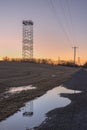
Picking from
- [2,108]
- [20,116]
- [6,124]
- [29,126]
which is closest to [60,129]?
[29,126]

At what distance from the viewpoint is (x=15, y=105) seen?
19.0 meters

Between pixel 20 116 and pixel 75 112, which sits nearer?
pixel 20 116

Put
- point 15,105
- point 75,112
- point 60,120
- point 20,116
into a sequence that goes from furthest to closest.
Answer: point 15,105 < point 75,112 < point 20,116 < point 60,120

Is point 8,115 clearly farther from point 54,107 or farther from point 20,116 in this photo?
point 54,107

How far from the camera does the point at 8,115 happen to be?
15.5 meters

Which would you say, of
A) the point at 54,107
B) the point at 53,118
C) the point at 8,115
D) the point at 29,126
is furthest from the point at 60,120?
the point at 54,107

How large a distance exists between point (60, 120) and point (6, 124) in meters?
1.96

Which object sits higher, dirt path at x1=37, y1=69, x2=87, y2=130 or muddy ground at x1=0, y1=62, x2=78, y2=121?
dirt path at x1=37, y1=69, x2=87, y2=130

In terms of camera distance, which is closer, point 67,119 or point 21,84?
point 67,119

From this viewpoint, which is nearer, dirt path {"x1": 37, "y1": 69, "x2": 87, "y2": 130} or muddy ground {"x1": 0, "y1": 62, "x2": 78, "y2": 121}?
dirt path {"x1": 37, "y1": 69, "x2": 87, "y2": 130}

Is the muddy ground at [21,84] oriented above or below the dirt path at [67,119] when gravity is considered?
below

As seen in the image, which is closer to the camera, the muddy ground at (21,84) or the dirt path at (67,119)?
the dirt path at (67,119)

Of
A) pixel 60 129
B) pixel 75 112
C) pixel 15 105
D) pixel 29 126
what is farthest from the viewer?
pixel 15 105

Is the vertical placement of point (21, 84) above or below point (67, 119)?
below
